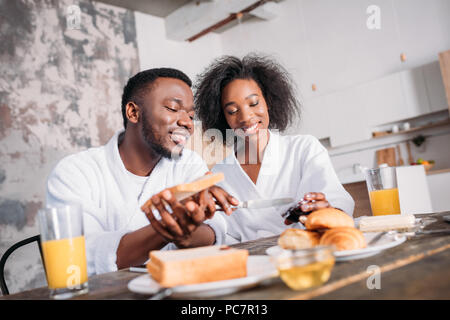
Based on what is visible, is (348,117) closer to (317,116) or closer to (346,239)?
(317,116)

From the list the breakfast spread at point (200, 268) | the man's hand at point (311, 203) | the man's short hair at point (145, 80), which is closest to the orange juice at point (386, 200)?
the man's hand at point (311, 203)

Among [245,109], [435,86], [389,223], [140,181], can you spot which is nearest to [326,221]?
[389,223]

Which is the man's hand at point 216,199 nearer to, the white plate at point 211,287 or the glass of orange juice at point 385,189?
the white plate at point 211,287

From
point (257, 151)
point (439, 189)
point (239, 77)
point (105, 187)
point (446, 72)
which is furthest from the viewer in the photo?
point (446, 72)

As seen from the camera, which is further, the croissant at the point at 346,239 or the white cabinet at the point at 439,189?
the white cabinet at the point at 439,189

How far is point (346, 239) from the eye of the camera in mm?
743

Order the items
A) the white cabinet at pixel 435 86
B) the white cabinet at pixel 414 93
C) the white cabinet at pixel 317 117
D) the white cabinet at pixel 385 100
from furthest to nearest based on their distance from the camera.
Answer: the white cabinet at pixel 317 117, the white cabinet at pixel 385 100, the white cabinet at pixel 414 93, the white cabinet at pixel 435 86

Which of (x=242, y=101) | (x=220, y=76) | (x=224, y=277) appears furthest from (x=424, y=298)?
(x=220, y=76)

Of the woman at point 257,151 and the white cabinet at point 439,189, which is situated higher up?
the woman at point 257,151

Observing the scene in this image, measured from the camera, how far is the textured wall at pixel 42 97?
3.88 meters

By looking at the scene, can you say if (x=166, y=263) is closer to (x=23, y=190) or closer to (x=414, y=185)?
(x=414, y=185)

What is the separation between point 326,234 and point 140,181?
104 cm

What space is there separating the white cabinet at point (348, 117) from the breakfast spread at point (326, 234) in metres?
4.41

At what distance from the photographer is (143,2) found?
5.32 m
